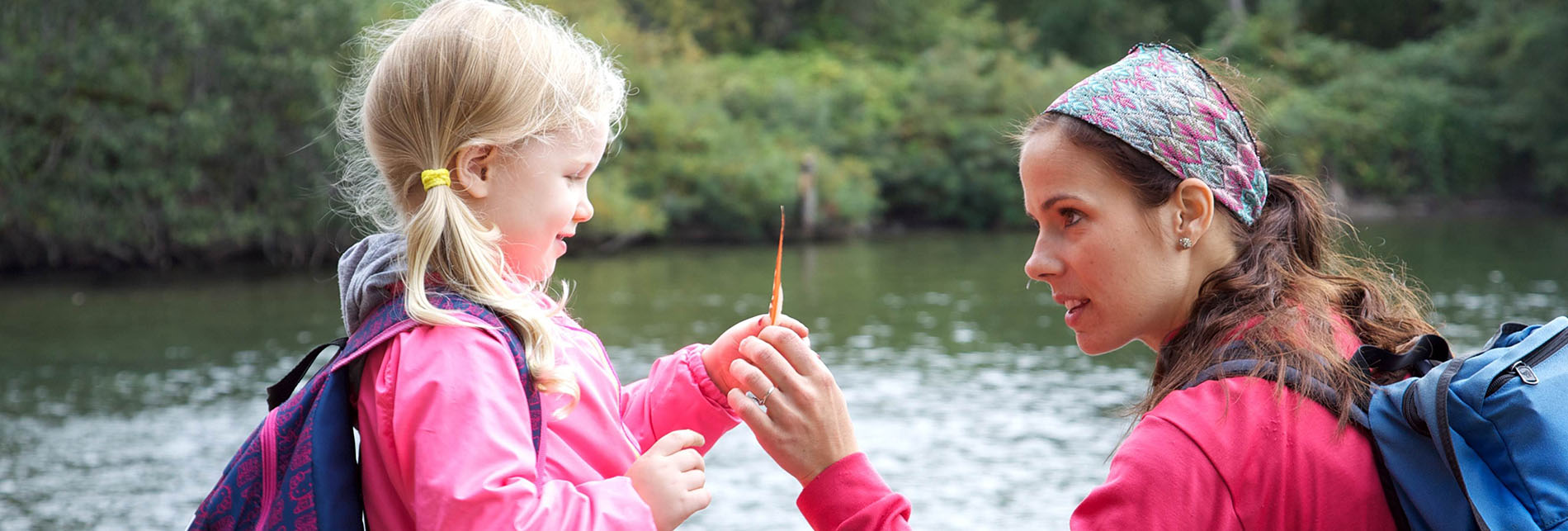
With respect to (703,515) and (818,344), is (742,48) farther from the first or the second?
(703,515)

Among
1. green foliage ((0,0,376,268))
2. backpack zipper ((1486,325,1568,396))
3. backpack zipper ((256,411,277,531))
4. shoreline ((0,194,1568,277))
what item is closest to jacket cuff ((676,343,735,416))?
backpack zipper ((256,411,277,531))

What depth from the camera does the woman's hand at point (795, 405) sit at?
1.91 meters

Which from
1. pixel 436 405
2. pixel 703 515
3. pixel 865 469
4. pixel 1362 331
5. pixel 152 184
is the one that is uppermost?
pixel 1362 331

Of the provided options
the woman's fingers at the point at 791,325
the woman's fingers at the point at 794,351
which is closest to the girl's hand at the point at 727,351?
the woman's fingers at the point at 791,325

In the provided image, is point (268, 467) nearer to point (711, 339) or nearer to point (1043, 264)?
point (1043, 264)

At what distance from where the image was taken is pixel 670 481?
180 cm

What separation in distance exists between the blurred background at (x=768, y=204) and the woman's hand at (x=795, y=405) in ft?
2.73

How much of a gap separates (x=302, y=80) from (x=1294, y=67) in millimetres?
25434

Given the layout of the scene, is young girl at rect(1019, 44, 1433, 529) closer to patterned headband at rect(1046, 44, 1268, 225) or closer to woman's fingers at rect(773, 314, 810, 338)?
patterned headband at rect(1046, 44, 1268, 225)

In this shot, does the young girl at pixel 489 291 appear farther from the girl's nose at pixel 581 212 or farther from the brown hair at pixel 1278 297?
the brown hair at pixel 1278 297

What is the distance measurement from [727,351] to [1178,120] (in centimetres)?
79

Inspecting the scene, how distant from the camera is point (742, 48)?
130ft

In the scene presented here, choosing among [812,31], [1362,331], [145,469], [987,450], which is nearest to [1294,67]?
[812,31]

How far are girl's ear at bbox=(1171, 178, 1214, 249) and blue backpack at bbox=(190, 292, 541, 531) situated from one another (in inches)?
35.6
